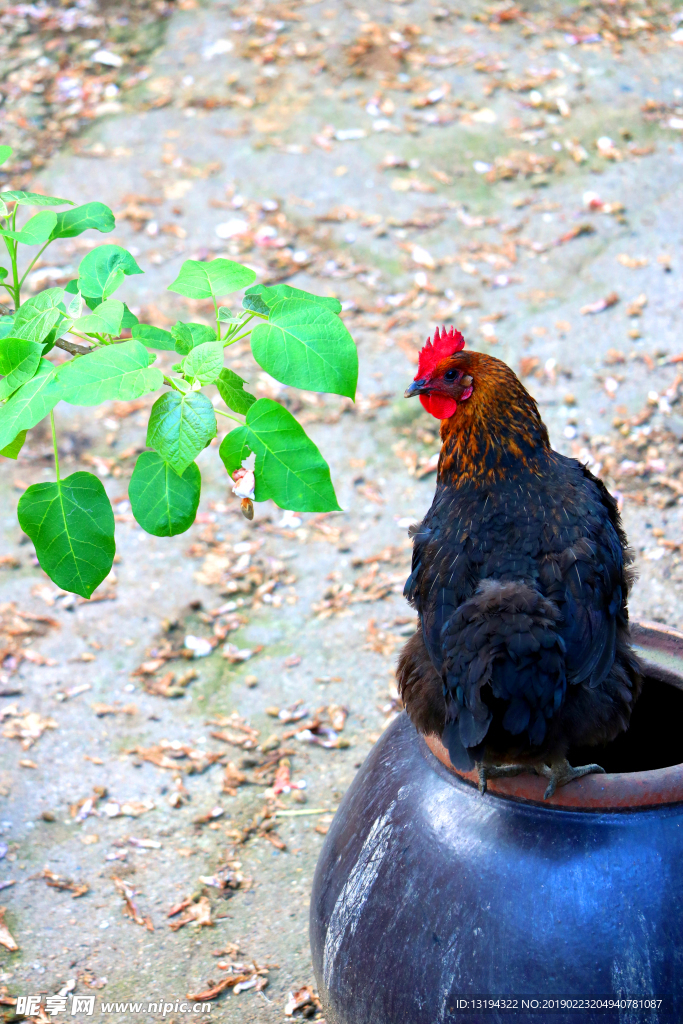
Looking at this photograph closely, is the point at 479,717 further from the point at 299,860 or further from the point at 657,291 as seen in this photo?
the point at 657,291

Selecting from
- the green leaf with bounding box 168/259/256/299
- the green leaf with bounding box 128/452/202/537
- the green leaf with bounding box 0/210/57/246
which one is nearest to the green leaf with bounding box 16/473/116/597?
the green leaf with bounding box 128/452/202/537

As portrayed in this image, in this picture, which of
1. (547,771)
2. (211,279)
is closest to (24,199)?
(211,279)

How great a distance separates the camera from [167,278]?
689cm

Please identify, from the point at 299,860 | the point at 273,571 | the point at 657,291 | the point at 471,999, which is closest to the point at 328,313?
the point at 471,999

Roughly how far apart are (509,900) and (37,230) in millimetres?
1821

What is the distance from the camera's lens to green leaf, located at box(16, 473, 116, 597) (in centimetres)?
175

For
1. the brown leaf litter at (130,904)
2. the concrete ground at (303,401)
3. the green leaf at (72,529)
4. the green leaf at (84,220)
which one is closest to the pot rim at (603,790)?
the green leaf at (72,529)

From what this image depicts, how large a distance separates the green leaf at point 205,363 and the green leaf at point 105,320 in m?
0.15

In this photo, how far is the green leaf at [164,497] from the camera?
66.0 inches

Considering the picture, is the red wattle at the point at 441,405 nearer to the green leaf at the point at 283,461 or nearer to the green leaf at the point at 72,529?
the green leaf at the point at 283,461

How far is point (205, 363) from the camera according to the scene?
1599mm

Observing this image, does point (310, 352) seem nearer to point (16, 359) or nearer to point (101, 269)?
point (16, 359)

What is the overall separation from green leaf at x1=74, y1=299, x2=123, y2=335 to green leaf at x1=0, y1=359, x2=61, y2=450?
4.6 inches

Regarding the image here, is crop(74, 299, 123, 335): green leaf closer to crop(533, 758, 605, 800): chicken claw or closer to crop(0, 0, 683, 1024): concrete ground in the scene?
crop(533, 758, 605, 800): chicken claw
